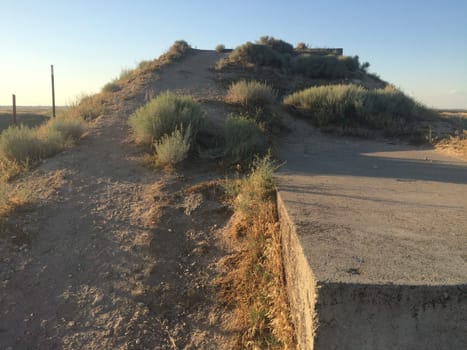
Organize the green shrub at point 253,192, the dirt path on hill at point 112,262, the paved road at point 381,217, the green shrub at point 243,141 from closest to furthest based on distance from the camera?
the paved road at point 381,217, the dirt path on hill at point 112,262, the green shrub at point 253,192, the green shrub at point 243,141

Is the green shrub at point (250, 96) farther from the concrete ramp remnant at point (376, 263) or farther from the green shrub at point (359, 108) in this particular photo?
the concrete ramp remnant at point (376, 263)

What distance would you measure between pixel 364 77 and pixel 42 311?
20.4 metres

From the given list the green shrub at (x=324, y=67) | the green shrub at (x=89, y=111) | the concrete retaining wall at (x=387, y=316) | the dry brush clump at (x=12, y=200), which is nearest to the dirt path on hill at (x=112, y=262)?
the dry brush clump at (x=12, y=200)

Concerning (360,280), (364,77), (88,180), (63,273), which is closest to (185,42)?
(364,77)

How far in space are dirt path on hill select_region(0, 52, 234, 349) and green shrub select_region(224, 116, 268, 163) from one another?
77cm

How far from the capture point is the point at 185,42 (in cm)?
2595

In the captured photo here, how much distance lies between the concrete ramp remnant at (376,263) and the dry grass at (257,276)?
17cm

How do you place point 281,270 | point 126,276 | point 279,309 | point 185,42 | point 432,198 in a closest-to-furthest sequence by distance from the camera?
point 279,309
point 281,270
point 126,276
point 432,198
point 185,42

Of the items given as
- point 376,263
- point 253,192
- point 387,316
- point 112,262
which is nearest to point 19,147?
point 112,262

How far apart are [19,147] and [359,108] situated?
9.01 metres

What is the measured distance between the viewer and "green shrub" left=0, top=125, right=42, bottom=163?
7.93 meters

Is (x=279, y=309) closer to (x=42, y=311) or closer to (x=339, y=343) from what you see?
(x=339, y=343)

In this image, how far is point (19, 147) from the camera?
26.2 feet

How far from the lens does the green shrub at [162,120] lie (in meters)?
8.08
